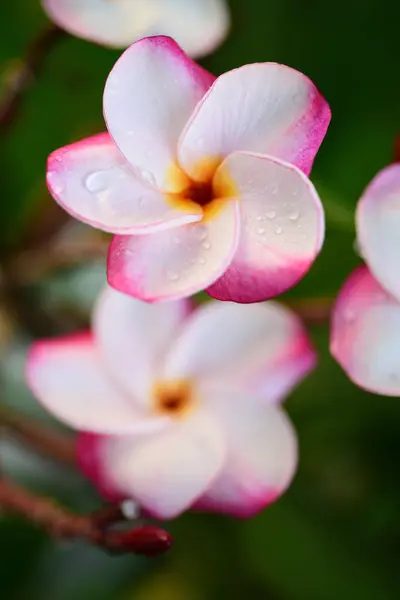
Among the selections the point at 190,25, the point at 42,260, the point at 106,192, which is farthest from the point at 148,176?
the point at 42,260

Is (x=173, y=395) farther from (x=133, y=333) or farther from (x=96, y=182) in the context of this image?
(x=96, y=182)

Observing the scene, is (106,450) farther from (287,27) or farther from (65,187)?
(287,27)

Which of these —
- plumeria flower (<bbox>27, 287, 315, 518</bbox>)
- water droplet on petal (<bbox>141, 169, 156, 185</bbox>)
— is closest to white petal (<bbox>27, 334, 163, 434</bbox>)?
plumeria flower (<bbox>27, 287, 315, 518</bbox>)

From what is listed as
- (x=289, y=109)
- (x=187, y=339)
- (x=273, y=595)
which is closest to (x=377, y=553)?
(x=273, y=595)

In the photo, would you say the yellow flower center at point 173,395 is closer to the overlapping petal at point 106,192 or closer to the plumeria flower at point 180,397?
the plumeria flower at point 180,397

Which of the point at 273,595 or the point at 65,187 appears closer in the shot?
the point at 65,187

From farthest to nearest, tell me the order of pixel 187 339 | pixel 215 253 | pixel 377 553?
1. pixel 377 553
2. pixel 187 339
3. pixel 215 253
